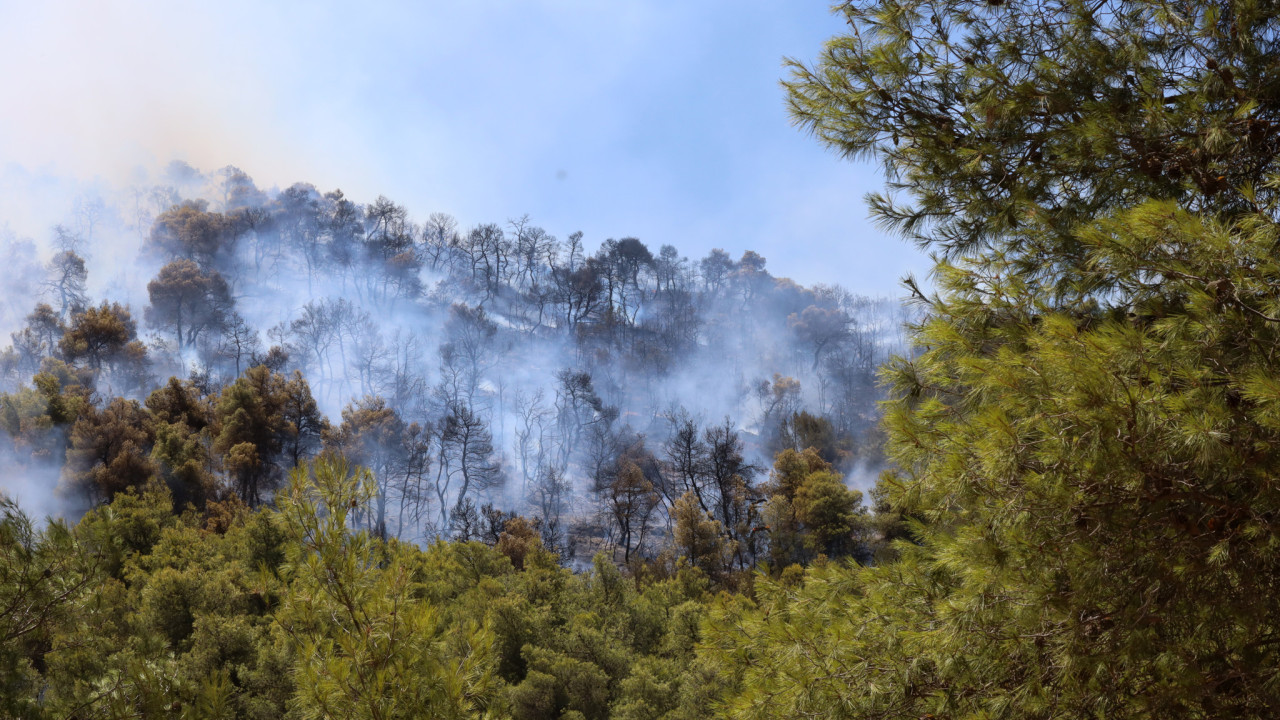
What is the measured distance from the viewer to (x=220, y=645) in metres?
6.60

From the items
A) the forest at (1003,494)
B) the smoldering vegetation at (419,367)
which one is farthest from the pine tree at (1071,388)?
the smoldering vegetation at (419,367)

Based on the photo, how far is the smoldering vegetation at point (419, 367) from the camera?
1886cm

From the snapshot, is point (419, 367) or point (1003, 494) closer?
point (1003, 494)

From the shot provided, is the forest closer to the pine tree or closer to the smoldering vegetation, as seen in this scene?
the pine tree

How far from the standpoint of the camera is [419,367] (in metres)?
33.2

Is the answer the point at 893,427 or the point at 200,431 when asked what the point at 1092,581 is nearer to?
the point at 893,427

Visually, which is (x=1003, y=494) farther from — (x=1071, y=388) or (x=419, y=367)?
(x=419, y=367)

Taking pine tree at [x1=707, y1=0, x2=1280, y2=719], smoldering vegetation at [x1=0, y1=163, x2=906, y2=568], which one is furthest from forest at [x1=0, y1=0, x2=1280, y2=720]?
smoldering vegetation at [x1=0, y1=163, x2=906, y2=568]

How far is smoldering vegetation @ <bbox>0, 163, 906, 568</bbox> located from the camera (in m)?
18.9

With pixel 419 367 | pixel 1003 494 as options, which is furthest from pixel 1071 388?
pixel 419 367

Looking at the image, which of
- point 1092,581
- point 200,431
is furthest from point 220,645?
point 200,431

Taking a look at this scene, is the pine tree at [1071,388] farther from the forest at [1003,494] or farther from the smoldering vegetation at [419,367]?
the smoldering vegetation at [419,367]

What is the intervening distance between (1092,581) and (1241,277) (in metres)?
0.99

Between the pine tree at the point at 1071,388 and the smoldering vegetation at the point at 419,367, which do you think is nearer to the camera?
the pine tree at the point at 1071,388
